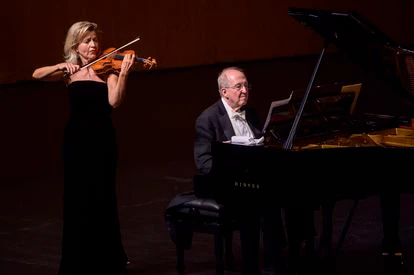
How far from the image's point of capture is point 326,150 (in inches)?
198

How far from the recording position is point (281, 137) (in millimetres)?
5383

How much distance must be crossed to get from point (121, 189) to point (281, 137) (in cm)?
285

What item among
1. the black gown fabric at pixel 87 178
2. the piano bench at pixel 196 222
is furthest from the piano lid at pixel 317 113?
the black gown fabric at pixel 87 178

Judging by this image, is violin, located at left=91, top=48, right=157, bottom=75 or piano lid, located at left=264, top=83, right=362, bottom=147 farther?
violin, located at left=91, top=48, right=157, bottom=75

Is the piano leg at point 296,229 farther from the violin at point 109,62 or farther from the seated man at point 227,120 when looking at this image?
the violin at point 109,62

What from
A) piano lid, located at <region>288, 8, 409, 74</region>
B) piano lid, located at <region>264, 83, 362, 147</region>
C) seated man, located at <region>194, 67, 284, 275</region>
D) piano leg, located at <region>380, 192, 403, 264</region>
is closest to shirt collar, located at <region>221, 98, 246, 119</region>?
seated man, located at <region>194, 67, 284, 275</region>

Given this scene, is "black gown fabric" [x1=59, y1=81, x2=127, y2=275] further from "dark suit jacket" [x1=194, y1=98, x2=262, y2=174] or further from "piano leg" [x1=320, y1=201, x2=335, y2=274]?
"piano leg" [x1=320, y1=201, x2=335, y2=274]

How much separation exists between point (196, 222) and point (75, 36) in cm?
114

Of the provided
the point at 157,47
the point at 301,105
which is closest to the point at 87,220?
the point at 301,105

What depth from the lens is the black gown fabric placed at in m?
5.61

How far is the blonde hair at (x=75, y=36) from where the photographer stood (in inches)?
220

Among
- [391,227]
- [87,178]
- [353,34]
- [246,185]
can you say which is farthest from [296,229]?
[87,178]

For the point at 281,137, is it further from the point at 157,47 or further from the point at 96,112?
the point at 157,47

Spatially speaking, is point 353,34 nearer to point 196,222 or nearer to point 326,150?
point 326,150
